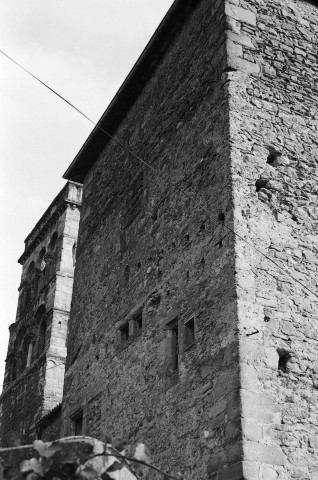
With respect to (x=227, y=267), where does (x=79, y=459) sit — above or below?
below

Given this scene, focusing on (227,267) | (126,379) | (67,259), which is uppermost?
(67,259)

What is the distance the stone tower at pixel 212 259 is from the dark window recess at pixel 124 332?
24 millimetres

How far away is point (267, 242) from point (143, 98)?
442 cm

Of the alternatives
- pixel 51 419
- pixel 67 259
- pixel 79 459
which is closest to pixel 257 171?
pixel 79 459

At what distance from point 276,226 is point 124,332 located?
2.88 m

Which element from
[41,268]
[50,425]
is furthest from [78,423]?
[41,268]

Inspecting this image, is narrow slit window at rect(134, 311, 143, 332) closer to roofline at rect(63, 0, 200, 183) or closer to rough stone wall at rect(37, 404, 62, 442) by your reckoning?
roofline at rect(63, 0, 200, 183)

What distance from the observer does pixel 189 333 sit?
851 centimetres

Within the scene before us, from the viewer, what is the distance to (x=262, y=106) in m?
9.16

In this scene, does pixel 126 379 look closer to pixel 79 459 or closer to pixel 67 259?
pixel 79 459

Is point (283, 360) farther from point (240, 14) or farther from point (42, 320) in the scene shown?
point (42, 320)

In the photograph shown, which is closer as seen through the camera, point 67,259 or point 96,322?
point 96,322

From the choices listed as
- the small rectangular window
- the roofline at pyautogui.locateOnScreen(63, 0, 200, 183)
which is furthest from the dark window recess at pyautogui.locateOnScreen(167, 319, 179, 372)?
the roofline at pyautogui.locateOnScreen(63, 0, 200, 183)

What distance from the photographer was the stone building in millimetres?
7424
